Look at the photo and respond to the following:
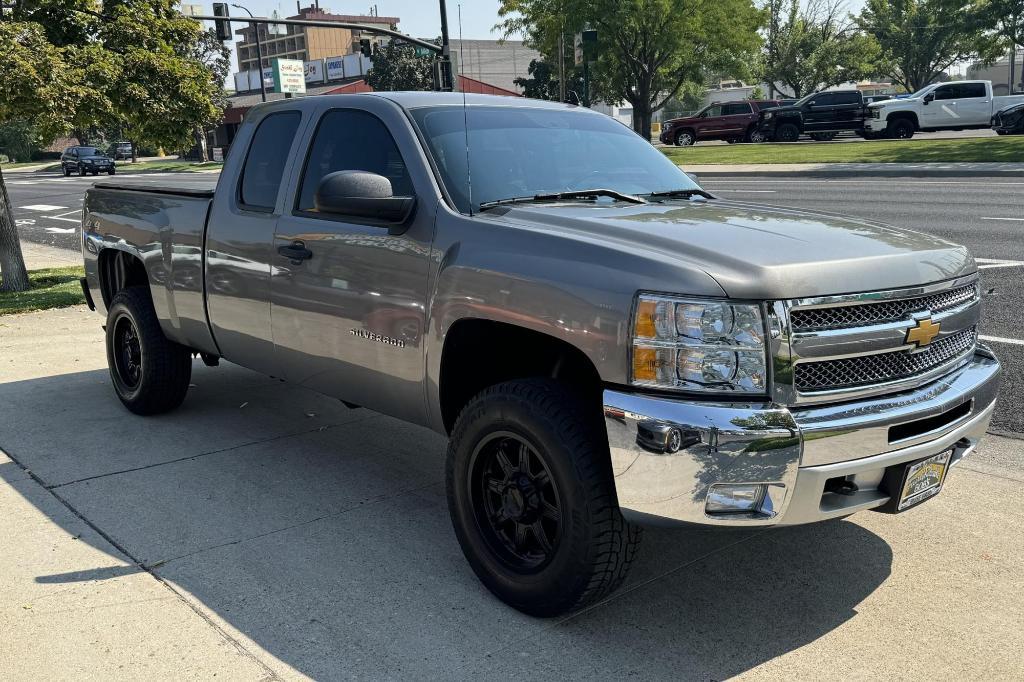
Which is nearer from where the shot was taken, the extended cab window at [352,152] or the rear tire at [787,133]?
the extended cab window at [352,152]

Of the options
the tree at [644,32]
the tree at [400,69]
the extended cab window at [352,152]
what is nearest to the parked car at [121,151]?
the tree at [400,69]

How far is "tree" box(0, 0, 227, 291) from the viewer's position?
32.7 feet

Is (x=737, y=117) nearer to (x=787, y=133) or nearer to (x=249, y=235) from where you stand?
(x=787, y=133)

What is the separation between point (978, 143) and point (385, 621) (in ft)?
92.9

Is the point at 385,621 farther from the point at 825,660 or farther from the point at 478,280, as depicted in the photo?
the point at 825,660

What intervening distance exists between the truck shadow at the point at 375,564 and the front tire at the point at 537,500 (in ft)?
0.51

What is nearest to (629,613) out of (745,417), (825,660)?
(825,660)

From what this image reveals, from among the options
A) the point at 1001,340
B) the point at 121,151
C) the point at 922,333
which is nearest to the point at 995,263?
the point at 1001,340

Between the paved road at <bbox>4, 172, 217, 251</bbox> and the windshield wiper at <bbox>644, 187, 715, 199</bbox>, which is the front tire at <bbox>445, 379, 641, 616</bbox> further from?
the paved road at <bbox>4, 172, 217, 251</bbox>

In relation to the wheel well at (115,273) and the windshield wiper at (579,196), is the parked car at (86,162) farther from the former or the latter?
the windshield wiper at (579,196)

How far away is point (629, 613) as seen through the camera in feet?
11.6

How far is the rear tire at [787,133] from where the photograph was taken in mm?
37469

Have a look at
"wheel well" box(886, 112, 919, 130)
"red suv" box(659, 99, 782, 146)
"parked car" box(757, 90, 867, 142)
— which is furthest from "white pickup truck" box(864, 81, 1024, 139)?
"red suv" box(659, 99, 782, 146)

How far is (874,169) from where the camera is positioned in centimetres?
2400
